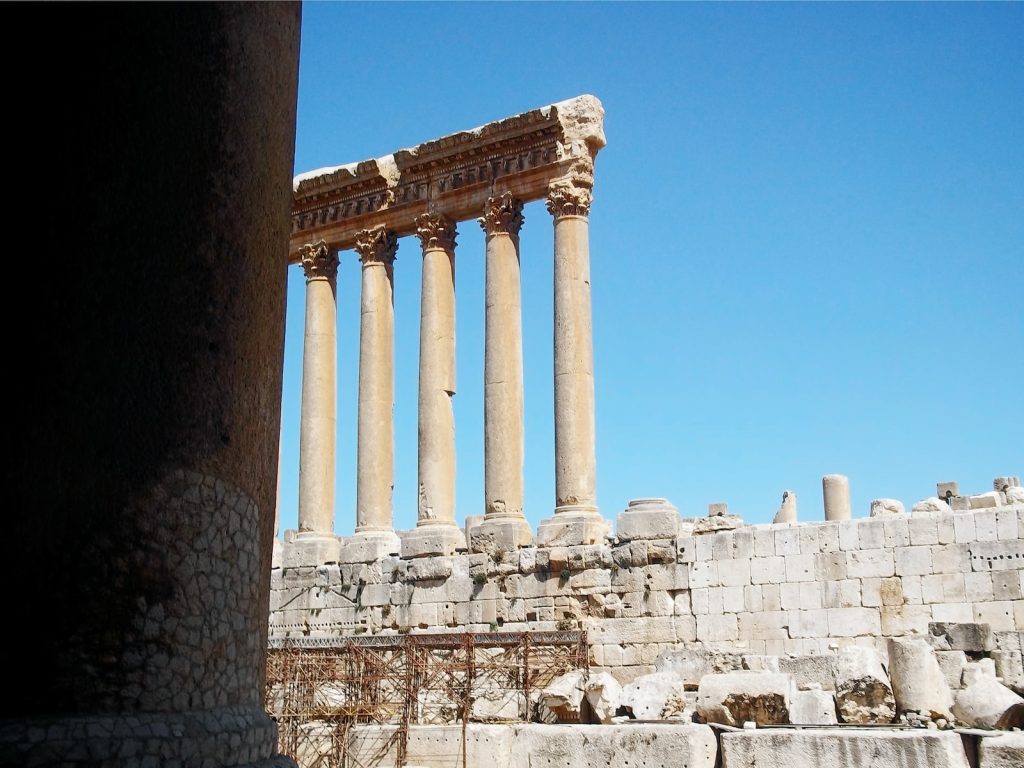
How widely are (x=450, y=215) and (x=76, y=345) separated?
67.2ft

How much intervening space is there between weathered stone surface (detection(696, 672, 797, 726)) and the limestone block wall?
12.6 feet

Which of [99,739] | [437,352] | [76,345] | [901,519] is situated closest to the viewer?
[99,739]

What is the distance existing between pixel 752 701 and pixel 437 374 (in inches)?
451

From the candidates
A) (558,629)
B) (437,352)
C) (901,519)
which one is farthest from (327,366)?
(901,519)

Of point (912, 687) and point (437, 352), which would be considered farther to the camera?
point (437, 352)

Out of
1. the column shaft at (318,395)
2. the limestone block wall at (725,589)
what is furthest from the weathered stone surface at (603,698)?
the column shaft at (318,395)

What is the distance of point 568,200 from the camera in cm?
2250

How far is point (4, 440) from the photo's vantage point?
4.36 meters

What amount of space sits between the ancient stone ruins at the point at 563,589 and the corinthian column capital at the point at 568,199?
0.14 feet

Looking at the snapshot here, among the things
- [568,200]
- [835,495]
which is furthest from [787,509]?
[568,200]

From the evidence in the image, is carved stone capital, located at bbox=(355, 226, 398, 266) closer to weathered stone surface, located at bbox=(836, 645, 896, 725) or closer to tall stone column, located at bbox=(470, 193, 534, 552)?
tall stone column, located at bbox=(470, 193, 534, 552)

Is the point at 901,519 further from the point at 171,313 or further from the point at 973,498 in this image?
the point at 171,313

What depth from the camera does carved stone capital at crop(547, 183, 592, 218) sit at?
22.5m

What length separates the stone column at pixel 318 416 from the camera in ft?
80.4
